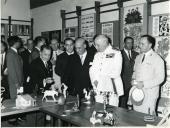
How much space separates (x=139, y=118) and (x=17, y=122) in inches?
78.4

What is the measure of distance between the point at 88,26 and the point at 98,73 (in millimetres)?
2610

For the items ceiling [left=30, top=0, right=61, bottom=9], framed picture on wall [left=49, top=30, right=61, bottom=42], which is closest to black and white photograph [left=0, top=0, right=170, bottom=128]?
framed picture on wall [left=49, top=30, right=61, bottom=42]

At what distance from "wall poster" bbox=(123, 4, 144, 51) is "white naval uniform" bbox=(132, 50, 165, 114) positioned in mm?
1409

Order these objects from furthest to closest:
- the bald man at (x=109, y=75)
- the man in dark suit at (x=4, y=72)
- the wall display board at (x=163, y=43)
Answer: the wall display board at (x=163, y=43), the man in dark suit at (x=4, y=72), the bald man at (x=109, y=75)

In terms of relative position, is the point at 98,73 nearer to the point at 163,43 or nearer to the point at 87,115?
the point at 87,115

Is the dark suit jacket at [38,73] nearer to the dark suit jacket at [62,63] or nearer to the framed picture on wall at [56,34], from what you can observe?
the dark suit jacket at [62,63]

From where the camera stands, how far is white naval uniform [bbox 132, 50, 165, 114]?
10.7ft

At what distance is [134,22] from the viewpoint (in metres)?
4.79

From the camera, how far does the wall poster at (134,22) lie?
468 cm

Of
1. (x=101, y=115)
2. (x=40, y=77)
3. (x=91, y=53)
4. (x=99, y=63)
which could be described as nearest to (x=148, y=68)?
(x=99, y=63)

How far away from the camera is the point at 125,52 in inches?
177

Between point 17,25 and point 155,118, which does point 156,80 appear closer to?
point 155,118

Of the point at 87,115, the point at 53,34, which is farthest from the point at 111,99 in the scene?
the point at 53,34

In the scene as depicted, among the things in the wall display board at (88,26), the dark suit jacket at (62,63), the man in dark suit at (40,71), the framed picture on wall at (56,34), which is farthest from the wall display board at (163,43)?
the framed picture on wall at (56,34)
